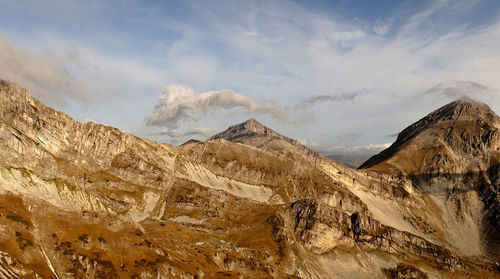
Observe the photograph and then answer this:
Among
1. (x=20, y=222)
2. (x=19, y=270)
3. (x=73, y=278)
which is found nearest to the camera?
(x=19, y=270)

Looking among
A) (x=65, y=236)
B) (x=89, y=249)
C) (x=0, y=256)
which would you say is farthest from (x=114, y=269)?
(x=0, y=256)

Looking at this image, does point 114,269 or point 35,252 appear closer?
point 35,252

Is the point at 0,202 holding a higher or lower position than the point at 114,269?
higher

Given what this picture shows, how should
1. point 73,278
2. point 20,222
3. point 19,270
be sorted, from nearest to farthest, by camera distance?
point 19,270, point 73,278, point 20,222

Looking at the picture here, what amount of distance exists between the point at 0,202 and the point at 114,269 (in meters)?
71.9

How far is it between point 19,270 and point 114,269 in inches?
1767

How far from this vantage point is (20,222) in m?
189

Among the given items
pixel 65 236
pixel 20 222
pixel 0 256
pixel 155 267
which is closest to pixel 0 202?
pixel 20 222

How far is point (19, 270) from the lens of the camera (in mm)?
156000

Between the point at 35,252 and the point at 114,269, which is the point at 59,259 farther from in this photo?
the point at 114,269

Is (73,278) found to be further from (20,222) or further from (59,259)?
(20,222)

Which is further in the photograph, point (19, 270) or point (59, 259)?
point (59, 259)

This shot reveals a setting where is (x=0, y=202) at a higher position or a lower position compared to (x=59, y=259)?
higher

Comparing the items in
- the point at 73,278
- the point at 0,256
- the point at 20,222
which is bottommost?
the point at 73,278
